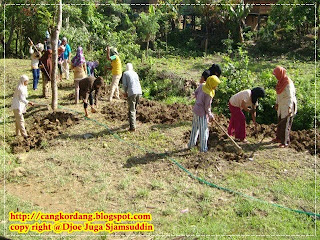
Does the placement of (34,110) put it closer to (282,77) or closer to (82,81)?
(82,81)

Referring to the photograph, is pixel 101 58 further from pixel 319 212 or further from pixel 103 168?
pixel 319 212

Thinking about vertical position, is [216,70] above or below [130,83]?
above

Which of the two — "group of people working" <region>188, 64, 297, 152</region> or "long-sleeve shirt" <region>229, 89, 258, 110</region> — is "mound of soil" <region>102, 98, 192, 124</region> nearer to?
"group of people working" <region>188, 64, 297, 152</region>

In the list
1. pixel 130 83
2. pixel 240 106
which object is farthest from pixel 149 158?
pixel 240 106

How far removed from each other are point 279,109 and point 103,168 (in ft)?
12.0

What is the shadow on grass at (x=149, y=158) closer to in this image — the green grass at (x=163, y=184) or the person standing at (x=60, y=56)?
the green grass at (x=163, y=184)

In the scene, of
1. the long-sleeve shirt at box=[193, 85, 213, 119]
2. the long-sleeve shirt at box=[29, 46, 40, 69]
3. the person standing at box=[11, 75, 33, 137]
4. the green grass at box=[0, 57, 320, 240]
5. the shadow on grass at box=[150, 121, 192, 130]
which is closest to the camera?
the green grass at box=[0, 57, 320, 240]

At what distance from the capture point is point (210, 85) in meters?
6.54

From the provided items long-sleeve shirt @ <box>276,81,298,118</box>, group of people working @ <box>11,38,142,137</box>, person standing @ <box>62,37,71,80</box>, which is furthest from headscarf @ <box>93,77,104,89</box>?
long-sleeve shirt @ <box>276,81,298,118</box>

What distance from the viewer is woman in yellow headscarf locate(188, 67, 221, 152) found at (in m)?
6.55

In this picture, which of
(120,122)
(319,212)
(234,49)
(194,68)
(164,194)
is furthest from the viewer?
(234,49)

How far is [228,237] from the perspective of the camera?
15.9 ft

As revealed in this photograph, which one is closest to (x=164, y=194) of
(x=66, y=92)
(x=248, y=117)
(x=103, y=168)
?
(x=103, y=168)

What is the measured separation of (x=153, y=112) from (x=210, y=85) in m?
2.80
